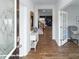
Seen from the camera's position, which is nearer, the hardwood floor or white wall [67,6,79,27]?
the hardwood floor

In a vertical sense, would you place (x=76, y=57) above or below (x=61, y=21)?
below

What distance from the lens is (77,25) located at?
36.0 ft

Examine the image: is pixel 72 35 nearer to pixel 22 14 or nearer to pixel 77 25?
pixel 77 25

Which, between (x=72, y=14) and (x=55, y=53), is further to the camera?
(x=72, y=14)

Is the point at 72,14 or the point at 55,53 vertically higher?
the point at 72,14

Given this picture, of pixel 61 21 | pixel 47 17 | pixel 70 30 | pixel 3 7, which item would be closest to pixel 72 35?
pixel 70 30

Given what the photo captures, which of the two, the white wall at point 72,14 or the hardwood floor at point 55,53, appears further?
the white wall at point 72,14

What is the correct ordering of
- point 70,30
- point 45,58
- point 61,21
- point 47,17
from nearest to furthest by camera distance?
point 45,58, point 61,21, point 70,30, point 47,17

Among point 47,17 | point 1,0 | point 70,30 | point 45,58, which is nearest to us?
point 1,0

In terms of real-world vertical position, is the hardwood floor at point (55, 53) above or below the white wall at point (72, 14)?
below

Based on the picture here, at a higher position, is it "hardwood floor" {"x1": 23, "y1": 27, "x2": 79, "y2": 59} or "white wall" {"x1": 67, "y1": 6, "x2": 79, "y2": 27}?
"white wall" {"x1": 67, "y1": 6, "x2": 79, "y2": 27}

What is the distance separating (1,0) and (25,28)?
429cm

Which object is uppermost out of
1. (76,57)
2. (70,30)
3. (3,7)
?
(3,7)

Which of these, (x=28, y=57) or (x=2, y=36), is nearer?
(x=2, y=36)
